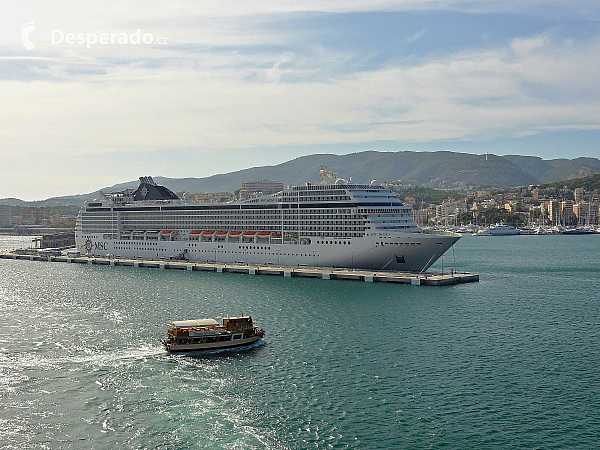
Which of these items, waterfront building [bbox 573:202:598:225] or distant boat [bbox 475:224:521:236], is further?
waterfront building [bbox 573:202:598:225]

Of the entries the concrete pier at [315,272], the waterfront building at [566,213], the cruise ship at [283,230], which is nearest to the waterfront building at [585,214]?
the waterfront building at [566,213]

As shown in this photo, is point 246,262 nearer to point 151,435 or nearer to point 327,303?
point 327,303

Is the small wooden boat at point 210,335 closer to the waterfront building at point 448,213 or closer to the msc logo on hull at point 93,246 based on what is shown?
the msc logo on hull at point 93,246

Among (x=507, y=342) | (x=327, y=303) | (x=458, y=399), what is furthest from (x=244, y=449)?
(x=327, y=303)

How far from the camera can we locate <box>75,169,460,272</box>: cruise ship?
165 feet

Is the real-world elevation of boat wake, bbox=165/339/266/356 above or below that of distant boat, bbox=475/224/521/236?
below

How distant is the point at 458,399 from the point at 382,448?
4800mm

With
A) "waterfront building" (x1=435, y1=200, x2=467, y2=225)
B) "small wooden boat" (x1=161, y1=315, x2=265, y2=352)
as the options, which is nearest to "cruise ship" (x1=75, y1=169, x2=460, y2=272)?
"small wooden boat" (x1=161, y1=315, x2=265, y2=352)

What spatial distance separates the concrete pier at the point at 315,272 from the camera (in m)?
46.0

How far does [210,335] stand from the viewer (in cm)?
2855

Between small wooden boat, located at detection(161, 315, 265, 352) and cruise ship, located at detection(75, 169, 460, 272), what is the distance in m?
22.9

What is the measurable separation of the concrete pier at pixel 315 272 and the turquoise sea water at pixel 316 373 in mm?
2830

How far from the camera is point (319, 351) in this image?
27.2m

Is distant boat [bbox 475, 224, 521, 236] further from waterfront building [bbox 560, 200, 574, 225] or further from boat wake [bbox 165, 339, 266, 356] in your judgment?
boat wake [bbox 165, 339, 266, 356]
